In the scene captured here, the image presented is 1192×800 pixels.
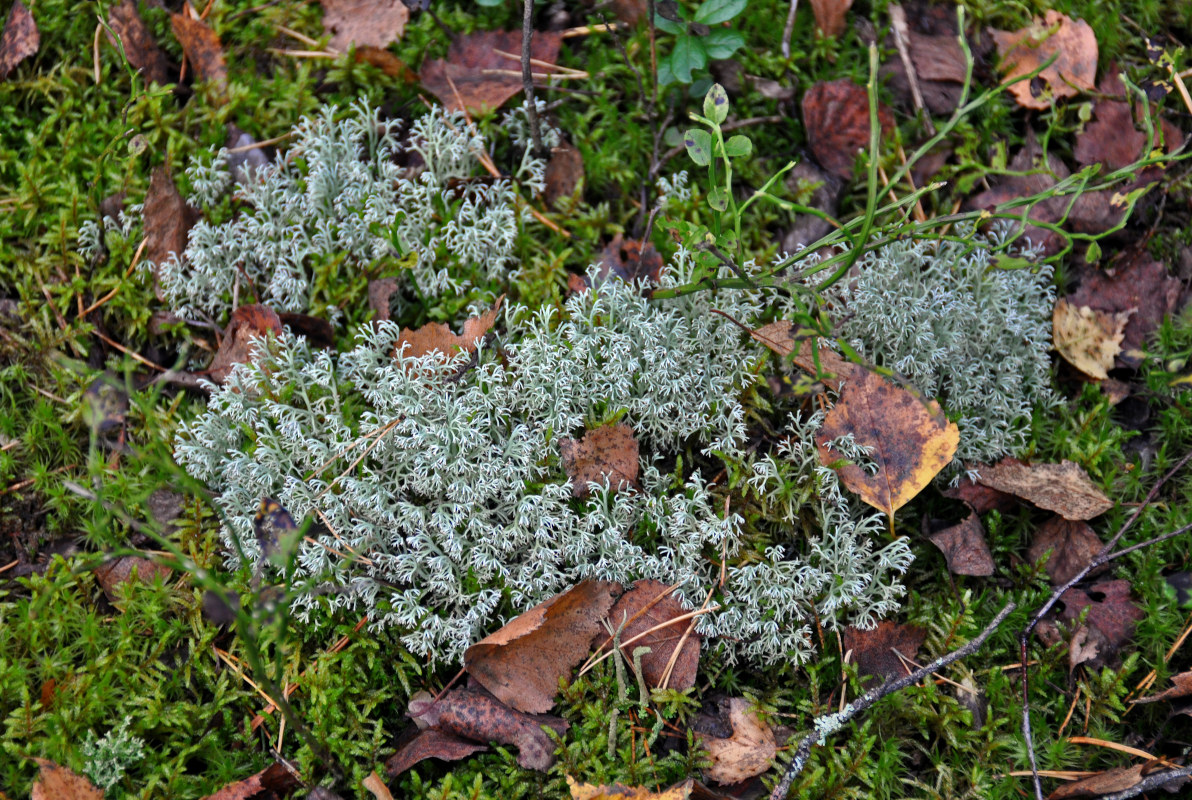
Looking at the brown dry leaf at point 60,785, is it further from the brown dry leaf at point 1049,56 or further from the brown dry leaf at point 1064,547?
the brown dry leaf at point 1049,56

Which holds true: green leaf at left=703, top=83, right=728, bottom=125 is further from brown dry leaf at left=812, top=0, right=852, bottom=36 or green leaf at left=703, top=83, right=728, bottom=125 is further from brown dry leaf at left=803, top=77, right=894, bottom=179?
brown dry leaf at left=812, top=0, right=852, bottom=36

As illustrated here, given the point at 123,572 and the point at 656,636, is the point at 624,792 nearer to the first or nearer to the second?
the point at 656,636

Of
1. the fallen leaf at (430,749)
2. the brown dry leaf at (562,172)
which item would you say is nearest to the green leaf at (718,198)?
the brown dry leaf at (562,172)

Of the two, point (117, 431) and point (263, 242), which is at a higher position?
point (263, 242)

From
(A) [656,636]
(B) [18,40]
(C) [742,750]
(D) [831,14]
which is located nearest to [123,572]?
(A) [656,636]

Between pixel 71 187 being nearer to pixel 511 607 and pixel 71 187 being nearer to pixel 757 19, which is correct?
pixel 511 607

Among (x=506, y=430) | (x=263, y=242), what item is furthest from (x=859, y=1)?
(x=263, y=242)

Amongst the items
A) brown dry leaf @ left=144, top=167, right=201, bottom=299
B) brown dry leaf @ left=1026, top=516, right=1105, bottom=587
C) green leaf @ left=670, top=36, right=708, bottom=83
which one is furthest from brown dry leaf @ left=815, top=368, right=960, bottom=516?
brown dry leaf @ left=144, top=167, right=201, bottom=299

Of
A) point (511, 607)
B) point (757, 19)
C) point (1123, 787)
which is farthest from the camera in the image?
point (757, 19)
